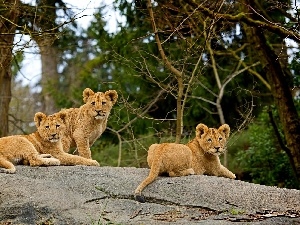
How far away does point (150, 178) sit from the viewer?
28.9 ft

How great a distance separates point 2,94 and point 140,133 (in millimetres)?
4401

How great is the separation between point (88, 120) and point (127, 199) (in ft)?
8.43

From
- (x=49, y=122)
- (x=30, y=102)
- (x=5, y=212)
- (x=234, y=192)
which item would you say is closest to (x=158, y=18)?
(x=49, y=122)

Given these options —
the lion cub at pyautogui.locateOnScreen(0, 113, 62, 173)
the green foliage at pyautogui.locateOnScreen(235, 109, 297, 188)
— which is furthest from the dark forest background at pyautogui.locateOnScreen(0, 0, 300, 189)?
the lion cub at pyautogui.locateOnScreen(0, 113, 62, 173)

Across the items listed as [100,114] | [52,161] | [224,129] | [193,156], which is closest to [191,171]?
[193,156]

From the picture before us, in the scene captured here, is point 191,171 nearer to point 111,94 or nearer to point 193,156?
point 193,156

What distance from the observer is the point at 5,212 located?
24.9 feet

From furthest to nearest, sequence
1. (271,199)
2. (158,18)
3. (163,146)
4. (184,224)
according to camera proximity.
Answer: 1. (158,18)
2. (163,146)
3. (271,199)
4. (184,224)

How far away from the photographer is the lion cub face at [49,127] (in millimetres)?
9742

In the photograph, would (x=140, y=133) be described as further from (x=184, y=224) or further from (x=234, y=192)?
(x=184, y=224)

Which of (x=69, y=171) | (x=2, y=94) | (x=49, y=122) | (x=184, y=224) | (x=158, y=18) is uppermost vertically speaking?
(x=158, y=18)

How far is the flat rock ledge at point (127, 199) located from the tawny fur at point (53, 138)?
0.55m

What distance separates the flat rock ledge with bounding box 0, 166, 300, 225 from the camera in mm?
7570

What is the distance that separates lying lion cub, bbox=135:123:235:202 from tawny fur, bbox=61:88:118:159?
103 centimetres
